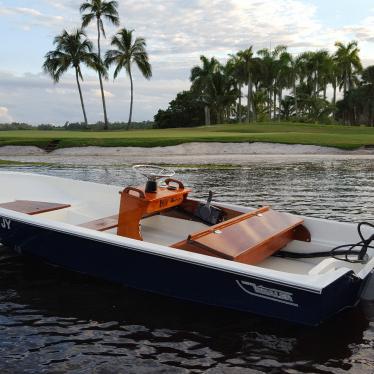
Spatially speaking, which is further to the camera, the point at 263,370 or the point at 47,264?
the point at 47,264

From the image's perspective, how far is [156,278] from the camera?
6340mm

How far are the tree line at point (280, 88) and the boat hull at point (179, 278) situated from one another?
61.4 metres

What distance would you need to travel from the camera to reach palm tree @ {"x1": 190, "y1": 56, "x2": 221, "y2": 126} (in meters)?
68.8

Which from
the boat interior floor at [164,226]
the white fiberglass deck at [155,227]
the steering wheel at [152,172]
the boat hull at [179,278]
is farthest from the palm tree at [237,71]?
the boat hull at [179,278]

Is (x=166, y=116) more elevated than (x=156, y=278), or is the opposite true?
(x=166, y=116)

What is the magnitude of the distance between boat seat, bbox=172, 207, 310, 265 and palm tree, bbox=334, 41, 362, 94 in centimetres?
7151

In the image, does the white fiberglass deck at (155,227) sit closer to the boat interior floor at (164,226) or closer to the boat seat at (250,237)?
the boat interior floor at (164,226)

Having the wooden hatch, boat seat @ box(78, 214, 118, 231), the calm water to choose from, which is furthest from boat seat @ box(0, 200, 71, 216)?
the wooden hatch

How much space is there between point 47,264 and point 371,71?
6748 cm

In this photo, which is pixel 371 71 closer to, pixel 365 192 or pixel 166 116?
pixel 166 116

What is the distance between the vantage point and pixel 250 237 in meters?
6.69

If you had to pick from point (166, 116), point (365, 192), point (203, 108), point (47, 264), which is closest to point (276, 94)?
point (203, 108)

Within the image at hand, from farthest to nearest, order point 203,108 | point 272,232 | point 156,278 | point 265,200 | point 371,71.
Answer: point 203,108, point 371,71, point 265,200, point 272,232, point 156,278

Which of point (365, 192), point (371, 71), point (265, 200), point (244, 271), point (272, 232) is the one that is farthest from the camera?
point (371, 71)
